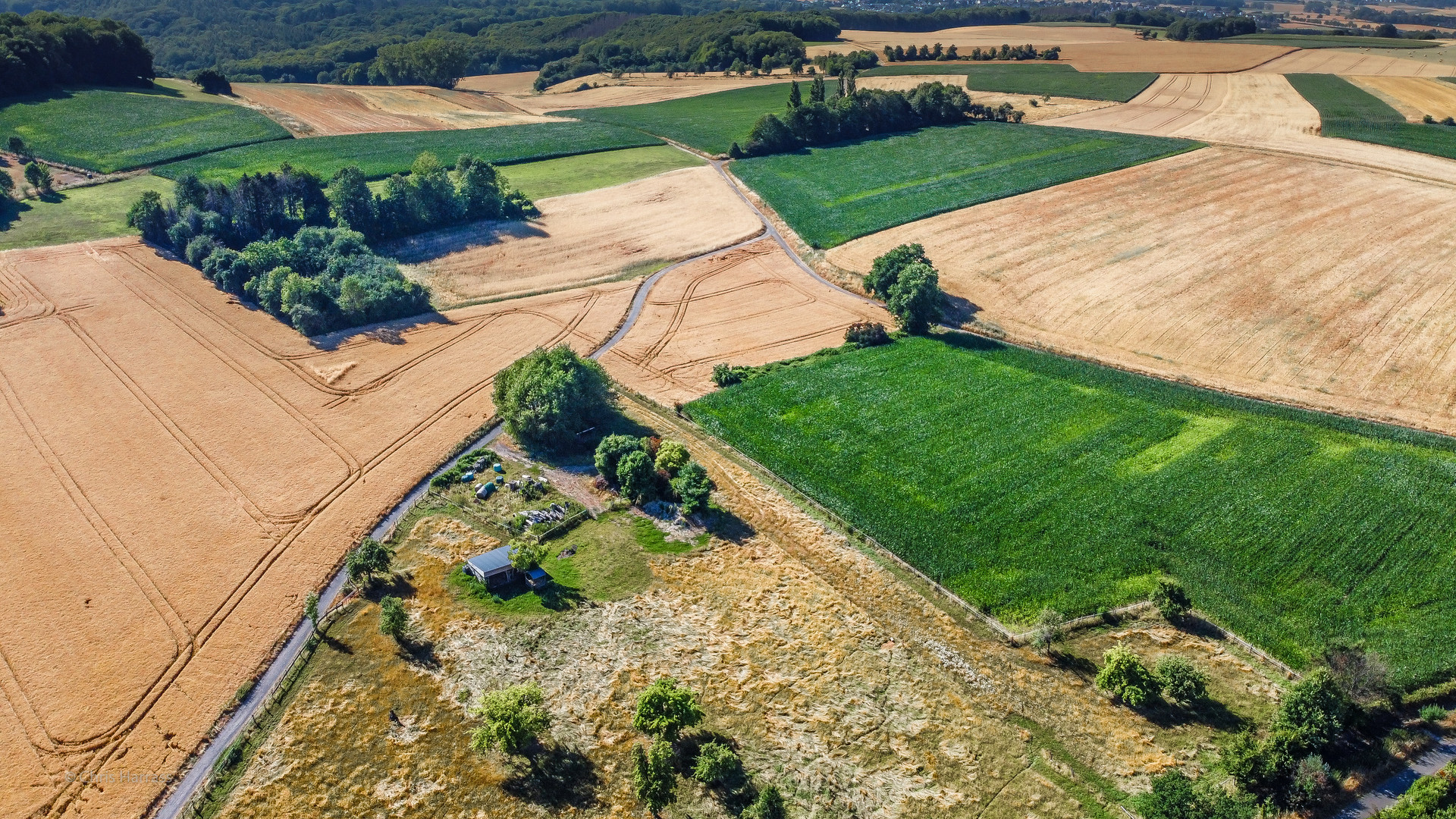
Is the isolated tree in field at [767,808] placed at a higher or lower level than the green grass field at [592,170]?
lower

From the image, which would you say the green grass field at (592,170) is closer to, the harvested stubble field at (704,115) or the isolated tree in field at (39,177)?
the harvested stubble field at (704,115)

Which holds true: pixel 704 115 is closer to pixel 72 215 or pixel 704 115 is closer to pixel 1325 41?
pixel 72 215

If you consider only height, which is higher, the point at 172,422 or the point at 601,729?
the point at 172,422

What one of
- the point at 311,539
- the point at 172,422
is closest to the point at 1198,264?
the point at 311,539

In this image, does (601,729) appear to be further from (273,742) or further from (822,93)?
(822,93)

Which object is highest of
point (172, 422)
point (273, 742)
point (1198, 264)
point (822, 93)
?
point (822, 93)

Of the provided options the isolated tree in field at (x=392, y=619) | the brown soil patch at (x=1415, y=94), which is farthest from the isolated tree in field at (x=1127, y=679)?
the brown soil patch at (x=1415, y=94)
